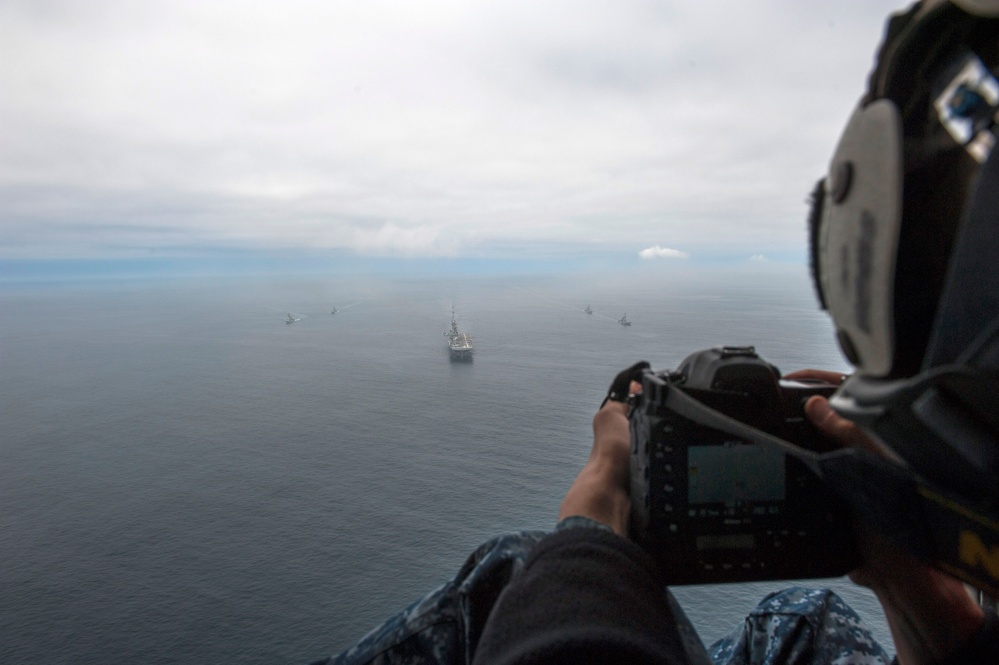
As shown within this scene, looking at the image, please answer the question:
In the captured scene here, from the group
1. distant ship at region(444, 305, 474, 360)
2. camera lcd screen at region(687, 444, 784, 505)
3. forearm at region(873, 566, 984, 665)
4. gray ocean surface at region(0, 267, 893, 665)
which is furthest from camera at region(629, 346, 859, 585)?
distant ship at region(444, 305, 474, 360)

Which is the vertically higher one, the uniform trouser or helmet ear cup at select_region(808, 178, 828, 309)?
helmet ear cup at select_region(808, 178, 828, 309)

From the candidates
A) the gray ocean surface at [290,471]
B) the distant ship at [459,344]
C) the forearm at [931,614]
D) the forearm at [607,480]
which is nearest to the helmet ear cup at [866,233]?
the forearm at [607,480]

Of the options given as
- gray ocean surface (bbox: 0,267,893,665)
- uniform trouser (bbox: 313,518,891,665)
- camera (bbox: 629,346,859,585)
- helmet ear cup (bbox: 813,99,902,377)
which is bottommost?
gray ocean surface (bbox: 0,267,893,665)

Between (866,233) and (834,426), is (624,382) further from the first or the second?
(866,233)

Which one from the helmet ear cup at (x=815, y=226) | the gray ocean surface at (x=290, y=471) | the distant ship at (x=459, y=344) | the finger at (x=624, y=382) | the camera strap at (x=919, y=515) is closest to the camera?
the camera strap at (x=919, y=515)

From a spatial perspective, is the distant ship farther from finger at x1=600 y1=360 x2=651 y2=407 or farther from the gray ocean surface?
finger at x1=600 y1=360 x2=651 y2=407

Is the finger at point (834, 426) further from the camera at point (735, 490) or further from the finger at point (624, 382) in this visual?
the finger at point (624, 382)
